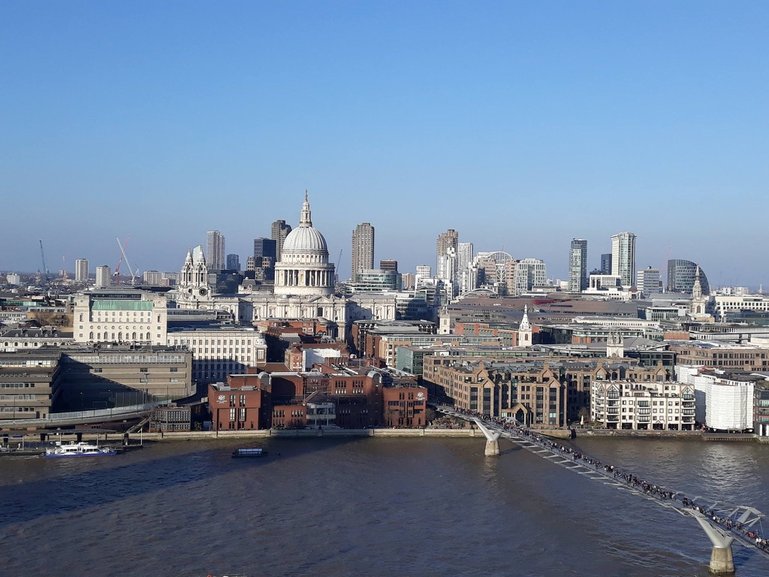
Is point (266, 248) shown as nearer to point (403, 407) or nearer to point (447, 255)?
point (447, 255)

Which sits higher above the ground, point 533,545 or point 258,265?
point 258,265

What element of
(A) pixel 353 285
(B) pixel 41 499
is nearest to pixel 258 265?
(A) pixel 353 285

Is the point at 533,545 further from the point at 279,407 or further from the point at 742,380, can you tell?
the point at 742,380

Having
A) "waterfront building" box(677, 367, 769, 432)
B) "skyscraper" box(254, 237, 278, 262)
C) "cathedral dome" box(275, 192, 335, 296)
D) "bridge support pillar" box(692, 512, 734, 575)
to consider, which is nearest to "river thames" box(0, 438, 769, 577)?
"bridge support pillar" box(692, 512, 734, 575)

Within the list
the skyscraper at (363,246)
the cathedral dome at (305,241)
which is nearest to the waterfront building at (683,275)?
the skyscraper at (363,246)

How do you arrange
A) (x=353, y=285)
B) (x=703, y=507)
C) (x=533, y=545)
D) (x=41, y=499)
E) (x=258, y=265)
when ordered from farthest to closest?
(x=258, y=265) → (x=353, y=285) → (x=41, y=499) → (x=703, y=507) → (x=533, y=545)
